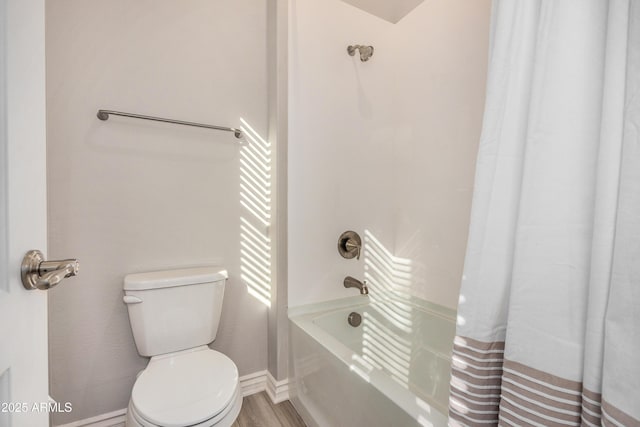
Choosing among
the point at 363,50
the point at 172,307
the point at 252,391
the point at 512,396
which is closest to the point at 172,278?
the point at 172,307

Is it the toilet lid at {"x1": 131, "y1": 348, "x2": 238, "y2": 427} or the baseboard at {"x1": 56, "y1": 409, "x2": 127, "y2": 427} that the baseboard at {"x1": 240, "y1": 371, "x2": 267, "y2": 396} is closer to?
the toilet lid at {"x1": 131, "y1": 348, "x2": 238, "y2": 427}

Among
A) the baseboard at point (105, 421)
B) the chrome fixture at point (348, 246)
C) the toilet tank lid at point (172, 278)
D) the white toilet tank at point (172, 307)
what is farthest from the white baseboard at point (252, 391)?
the chrome fixture at point (348, 246)

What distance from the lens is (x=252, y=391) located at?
176cm

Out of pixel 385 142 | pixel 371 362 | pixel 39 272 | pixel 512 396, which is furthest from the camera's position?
pixel 385 142

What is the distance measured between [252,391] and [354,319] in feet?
2.47

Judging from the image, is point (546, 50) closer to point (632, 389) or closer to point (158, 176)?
point (632, 389)

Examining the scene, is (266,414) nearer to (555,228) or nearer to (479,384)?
(479,384)

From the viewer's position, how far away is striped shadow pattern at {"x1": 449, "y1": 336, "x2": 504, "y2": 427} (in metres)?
0.71

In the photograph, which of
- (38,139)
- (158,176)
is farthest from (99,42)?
(38,139)

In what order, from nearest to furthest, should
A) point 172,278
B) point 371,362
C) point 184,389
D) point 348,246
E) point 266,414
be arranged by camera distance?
point 184,389
point 172,278
point 266,414
point 371,362
point 348,246

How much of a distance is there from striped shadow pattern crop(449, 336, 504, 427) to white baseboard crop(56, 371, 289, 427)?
1218mm

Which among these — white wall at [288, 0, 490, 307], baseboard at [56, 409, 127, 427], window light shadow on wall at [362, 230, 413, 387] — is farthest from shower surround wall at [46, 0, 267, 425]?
window light shadow on wall at [362, 230, 413, 387]

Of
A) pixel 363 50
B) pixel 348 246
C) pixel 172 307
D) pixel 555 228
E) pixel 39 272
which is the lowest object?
pixel 172 307

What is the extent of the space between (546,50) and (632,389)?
67 cm
